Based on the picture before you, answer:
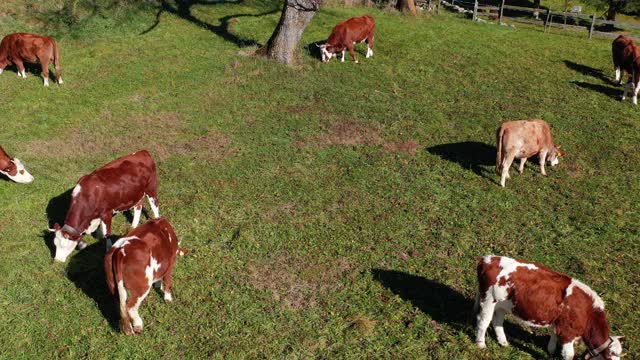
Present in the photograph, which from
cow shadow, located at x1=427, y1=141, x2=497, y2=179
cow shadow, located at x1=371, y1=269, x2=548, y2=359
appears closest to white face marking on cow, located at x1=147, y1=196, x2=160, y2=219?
cow shadow, located at x1=371, y1=269, x2=548, y2=359

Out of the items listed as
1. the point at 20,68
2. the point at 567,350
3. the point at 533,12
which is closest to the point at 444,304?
the point at 567,350

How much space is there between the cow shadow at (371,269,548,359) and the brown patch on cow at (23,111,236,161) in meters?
5.36

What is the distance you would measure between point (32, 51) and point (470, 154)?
12032mm

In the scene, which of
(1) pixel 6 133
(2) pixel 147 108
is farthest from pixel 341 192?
(1) pixel 6 133

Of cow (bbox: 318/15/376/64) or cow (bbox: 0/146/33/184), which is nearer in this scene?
cow (bbox: 0/146/33/184)

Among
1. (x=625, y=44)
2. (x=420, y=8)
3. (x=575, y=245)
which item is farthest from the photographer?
(x=420, y=8)

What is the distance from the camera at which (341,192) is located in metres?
11.0

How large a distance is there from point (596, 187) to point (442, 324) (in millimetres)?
5858

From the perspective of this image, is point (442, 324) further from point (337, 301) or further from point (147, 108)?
point (147, 108)

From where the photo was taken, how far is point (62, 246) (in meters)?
8.63

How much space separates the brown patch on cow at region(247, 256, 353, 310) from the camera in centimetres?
820

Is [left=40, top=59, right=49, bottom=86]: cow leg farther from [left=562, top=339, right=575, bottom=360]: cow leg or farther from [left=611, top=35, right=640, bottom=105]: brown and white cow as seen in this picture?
[left=611, top=35, right=640, bottom=105]: brown and white cow

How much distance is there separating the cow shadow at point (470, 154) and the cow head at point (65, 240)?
7.73m

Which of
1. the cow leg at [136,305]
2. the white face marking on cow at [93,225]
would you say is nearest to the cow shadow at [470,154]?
the white face marking on cow at [93,225]
